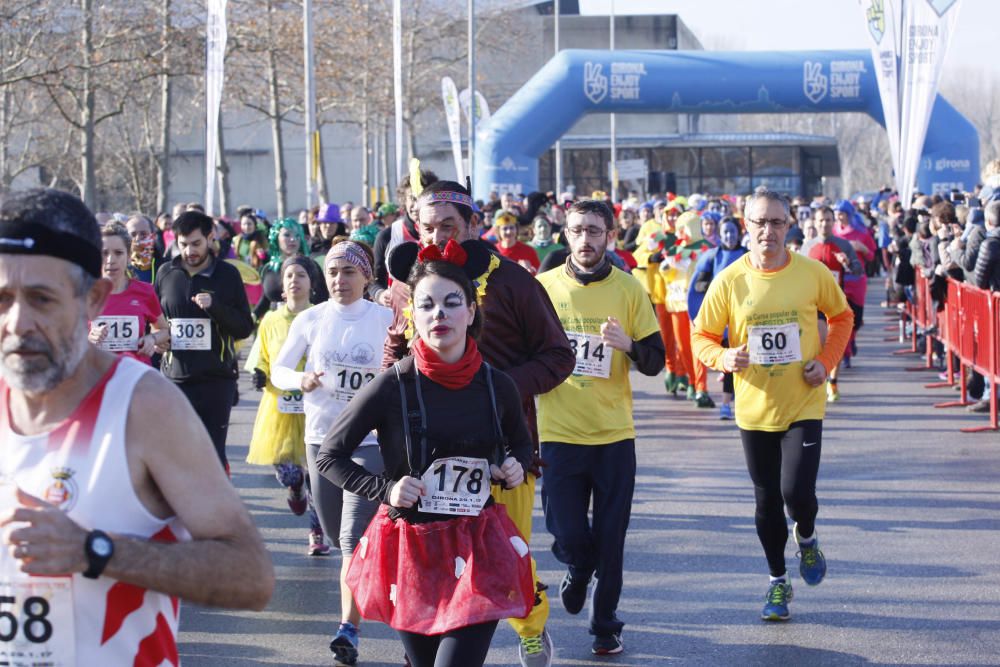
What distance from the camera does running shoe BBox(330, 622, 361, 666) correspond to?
20.2 feet

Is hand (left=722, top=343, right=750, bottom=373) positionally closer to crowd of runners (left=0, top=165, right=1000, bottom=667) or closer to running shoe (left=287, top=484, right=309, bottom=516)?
crowd of runners (left=0, top=165, right=1000, bottom=667)

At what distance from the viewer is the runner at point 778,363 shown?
266 inches

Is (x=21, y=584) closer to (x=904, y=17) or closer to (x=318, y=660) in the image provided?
(x=318, y=660)

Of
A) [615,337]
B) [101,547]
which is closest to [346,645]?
[615,337]

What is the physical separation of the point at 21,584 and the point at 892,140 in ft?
70.7

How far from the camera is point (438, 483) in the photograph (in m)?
4.60

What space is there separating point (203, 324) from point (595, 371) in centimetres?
284

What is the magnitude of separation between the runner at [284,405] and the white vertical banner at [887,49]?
15842 mm

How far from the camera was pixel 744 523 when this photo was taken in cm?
908

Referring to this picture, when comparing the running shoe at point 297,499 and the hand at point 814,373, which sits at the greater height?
the hand at point 814,373

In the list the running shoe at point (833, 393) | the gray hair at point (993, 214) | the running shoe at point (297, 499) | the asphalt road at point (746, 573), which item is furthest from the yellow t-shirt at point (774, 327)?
the running shoe at point (833, 393)

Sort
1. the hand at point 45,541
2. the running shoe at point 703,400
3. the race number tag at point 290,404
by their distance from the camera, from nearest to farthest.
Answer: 1. the hand at point 45,541
2. the race number tag at point 290,404
3. the running shoe at point 703,400

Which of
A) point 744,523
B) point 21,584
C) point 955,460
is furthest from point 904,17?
point 21,584

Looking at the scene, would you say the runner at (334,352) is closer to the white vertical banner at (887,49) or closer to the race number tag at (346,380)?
the race number tag at (346,380)
